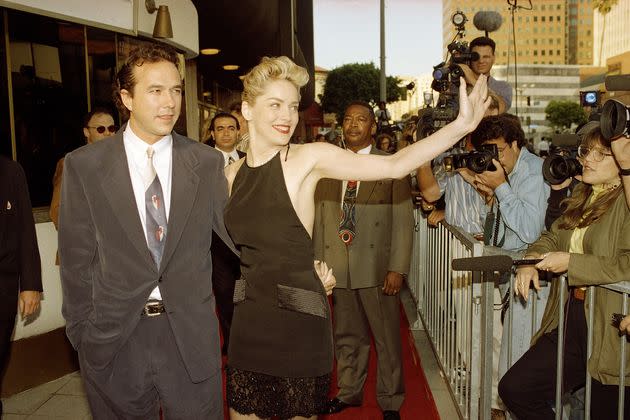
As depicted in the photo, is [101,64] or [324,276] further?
[101,64]

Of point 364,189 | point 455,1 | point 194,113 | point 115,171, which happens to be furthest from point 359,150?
point 455,1

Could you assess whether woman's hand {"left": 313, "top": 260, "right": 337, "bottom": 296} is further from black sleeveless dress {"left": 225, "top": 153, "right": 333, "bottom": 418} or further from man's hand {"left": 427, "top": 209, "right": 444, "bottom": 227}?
man's hand {"left": 427, "top": 209, "right": 444, "bottom": 227}

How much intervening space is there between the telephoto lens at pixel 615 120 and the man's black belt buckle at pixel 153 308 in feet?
6.52

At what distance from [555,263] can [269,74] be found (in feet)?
5.23

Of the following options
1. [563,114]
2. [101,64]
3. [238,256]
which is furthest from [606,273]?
[563,114]

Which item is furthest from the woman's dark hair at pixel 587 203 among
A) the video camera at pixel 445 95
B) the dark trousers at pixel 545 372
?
the video camera at pixel 445 95

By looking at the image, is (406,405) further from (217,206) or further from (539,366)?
(217,206)

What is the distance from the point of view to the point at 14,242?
3.55m

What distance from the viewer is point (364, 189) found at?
14.9 ft

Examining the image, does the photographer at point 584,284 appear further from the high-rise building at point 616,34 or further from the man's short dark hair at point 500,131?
the high-rise building at point 616,34

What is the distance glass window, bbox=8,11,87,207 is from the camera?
215 inches

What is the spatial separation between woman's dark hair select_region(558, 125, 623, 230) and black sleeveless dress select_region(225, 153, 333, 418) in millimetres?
1426

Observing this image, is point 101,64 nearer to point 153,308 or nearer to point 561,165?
point 153,308

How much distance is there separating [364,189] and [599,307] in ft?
6.57
